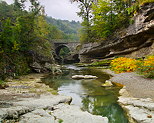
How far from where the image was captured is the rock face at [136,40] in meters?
17.6

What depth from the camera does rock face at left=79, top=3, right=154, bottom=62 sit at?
17.6m

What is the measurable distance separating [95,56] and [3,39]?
2375 cm

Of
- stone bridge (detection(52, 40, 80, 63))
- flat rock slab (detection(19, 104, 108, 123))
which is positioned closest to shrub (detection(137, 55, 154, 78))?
flat rock slab (detection(19, 104, 108, 123))

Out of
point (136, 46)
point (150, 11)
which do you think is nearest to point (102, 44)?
point (136, 46)

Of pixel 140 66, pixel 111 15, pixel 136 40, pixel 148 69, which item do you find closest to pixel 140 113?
pixel 148 69

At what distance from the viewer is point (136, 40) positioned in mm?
20938

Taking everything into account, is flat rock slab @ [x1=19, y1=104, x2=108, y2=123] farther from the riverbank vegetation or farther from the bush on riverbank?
the riverbank vegetation

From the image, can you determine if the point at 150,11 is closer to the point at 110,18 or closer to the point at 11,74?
the point at 110,18

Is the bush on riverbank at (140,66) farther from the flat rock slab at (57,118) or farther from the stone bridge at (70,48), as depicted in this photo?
the stone bridge at (70,48)

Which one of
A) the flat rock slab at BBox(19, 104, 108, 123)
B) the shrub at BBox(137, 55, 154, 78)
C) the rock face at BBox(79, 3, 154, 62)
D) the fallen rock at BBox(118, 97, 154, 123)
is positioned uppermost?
the rock face at BBox(79, 3, 154, 62)

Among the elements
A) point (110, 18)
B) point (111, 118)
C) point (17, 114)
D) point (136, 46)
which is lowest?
point (111, 118)

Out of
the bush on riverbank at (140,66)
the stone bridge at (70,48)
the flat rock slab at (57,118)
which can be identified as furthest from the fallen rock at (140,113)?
the stone bridge at (70,48)

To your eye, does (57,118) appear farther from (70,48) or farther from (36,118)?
(70,48)

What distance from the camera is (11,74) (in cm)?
1175
